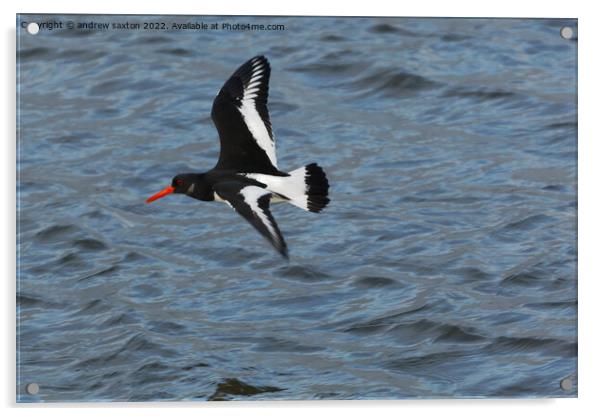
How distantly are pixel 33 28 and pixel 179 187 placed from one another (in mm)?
1099

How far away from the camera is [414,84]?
7.71 meters

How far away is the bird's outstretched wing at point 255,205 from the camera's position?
6.85 metres

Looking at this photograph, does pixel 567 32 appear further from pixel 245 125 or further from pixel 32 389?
pixel 32 389

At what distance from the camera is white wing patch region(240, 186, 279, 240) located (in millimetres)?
6941

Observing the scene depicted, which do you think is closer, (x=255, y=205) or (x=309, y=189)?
(x=255, y=205)

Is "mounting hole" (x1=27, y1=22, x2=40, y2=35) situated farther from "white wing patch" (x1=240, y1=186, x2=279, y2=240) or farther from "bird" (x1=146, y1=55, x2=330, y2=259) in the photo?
"white wing patch" (x1=240, y1=186, x2=279, y2=240)

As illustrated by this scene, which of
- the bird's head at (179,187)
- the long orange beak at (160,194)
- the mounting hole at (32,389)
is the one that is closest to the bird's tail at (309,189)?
the bird's head at (179,187)

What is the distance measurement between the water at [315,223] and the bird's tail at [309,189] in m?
0.12

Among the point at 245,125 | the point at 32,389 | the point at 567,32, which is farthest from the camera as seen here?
the point at 245,125

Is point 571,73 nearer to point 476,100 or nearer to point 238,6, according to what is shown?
point 476,100

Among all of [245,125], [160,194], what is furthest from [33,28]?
[245,125]

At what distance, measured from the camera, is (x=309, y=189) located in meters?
7.39

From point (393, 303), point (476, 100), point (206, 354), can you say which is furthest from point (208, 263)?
point (476, 100)

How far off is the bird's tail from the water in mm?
125
